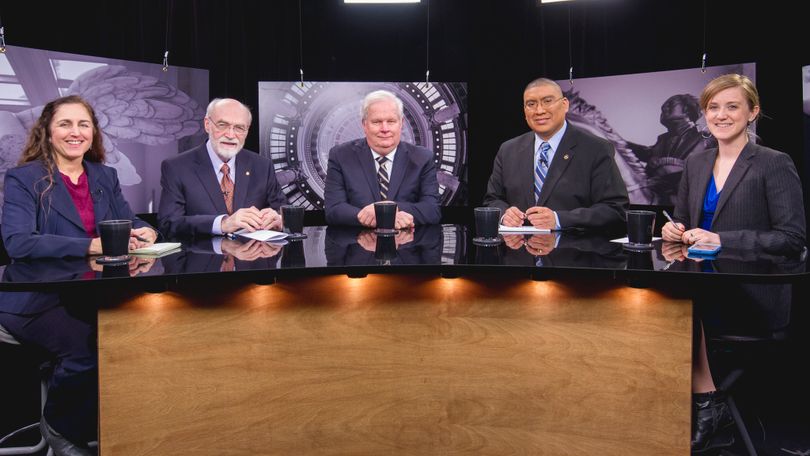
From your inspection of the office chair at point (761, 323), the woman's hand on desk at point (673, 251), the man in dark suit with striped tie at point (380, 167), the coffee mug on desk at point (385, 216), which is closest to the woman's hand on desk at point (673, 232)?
the woman's hand on desk at point (673, 251)

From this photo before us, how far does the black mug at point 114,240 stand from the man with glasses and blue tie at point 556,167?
193 cm

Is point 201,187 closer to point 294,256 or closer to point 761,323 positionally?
point 294,256

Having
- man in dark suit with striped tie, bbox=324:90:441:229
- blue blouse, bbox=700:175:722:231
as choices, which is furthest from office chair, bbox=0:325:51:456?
blue blouse, bbox=700:175:722:231

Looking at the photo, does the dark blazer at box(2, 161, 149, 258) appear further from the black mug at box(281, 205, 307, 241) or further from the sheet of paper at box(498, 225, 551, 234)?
the sheet of paper at box(498, 225, 551, 234)

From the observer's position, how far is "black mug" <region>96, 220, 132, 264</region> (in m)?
2.03

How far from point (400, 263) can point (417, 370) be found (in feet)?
1.22

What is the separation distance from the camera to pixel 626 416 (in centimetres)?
206

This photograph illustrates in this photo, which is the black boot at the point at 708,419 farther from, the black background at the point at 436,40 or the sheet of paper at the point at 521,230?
the black background at the point at 436,40

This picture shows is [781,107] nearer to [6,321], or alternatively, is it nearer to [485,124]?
[485,124]

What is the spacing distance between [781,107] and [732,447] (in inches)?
93.9

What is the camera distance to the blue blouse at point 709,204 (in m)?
2.74

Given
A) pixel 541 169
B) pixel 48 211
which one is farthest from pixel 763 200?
pixel 48 211

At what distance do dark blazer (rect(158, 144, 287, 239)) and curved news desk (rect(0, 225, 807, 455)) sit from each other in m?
1.18

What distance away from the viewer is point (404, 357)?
6.91ft
